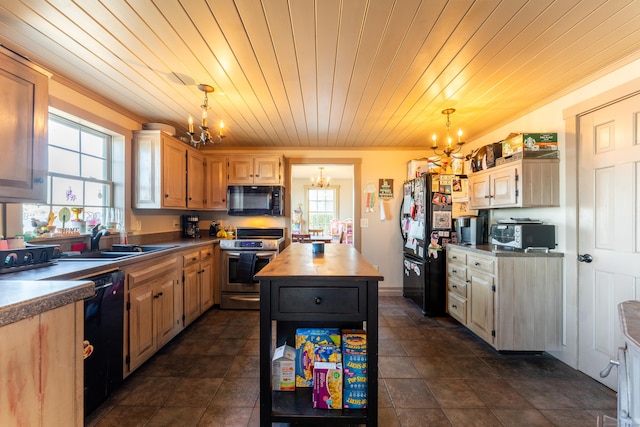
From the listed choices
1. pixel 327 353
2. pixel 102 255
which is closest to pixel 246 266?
pixel 102 255

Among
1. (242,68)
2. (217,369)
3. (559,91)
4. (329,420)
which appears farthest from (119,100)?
(559,91)

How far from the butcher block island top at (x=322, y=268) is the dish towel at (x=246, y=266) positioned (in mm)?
1560

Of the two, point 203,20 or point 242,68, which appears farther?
point 242,68

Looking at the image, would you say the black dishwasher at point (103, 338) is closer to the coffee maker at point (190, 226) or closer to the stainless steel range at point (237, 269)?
the stainless steel range at point (237, 269)

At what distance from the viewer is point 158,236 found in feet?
10.5

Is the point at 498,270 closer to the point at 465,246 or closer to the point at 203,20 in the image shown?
the point at 465,246

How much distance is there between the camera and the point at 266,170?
12.5ft

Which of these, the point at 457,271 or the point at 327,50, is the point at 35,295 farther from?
the point at 457,271

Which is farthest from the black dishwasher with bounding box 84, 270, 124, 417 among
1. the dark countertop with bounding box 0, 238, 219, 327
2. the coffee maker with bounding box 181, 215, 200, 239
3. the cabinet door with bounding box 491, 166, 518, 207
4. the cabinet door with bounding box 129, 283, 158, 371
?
the cabinet door with bounding box 491, 166, 518, 207

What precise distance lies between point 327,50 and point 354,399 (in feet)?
6.65

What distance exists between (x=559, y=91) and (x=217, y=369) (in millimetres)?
3707

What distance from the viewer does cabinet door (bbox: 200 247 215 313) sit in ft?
10.3

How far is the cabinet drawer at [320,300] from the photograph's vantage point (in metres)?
1.34

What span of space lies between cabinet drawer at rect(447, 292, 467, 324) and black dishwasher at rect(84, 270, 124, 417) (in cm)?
306
